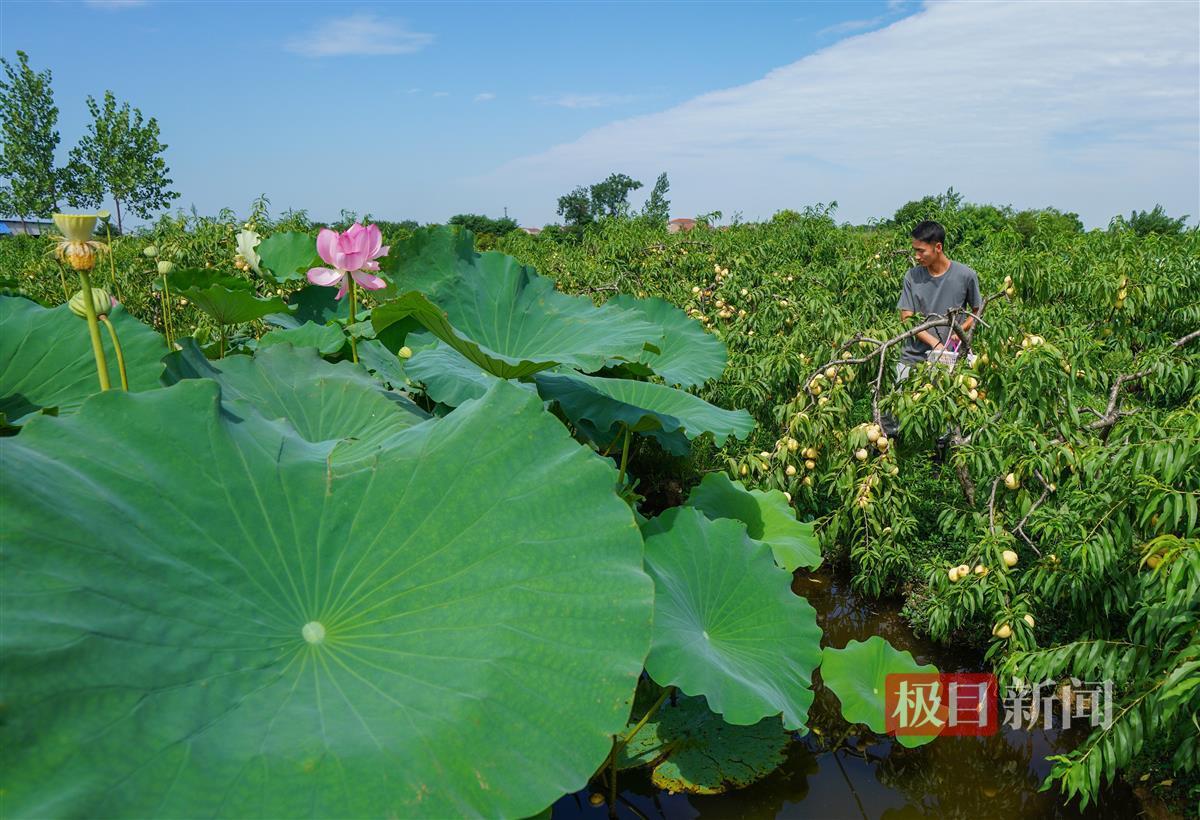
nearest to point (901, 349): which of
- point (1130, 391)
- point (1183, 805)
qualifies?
point (1130, 391)

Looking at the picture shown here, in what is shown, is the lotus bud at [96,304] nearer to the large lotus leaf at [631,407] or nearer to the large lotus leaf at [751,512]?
the large lotus leaf at [631,407]

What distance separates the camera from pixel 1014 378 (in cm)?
277

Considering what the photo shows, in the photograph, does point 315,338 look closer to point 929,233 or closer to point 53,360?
point 53,360

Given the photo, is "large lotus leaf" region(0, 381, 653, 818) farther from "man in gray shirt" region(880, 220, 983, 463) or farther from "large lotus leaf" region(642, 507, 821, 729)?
"man in gray shirt" region(880, 220, 983, 463)

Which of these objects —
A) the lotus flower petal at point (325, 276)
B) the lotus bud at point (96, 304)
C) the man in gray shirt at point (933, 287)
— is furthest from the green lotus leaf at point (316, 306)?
the man in gray shirt at point (933, 287)

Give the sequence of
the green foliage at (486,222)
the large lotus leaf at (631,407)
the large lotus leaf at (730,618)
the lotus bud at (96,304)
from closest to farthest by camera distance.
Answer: the lotus bud at (96,304) → the large lotus leaf at (730,618) → the large lotus leaf at (631,407) → the green foliage at (486,222)

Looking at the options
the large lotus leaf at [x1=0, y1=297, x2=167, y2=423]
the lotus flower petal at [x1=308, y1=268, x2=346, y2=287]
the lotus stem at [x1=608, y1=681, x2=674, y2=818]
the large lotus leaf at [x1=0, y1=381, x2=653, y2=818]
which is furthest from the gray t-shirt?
the large lotus leaf at [x1=0, y1=297, x2=167, y2=423]

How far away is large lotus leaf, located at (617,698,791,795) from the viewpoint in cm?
224

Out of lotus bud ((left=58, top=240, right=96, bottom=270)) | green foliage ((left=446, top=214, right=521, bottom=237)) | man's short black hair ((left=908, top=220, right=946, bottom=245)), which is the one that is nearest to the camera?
lotus bud ((left=58, top=240, right=96, bottom=270))

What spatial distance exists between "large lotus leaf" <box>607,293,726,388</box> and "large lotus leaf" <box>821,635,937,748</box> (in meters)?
0.91

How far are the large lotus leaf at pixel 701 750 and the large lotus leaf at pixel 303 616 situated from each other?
1349mm

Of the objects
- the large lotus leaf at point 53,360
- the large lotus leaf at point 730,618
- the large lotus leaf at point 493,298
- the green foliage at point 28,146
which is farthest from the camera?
the green foliage at point 28,146

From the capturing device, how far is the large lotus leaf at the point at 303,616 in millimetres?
836

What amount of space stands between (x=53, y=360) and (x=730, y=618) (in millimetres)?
1526
